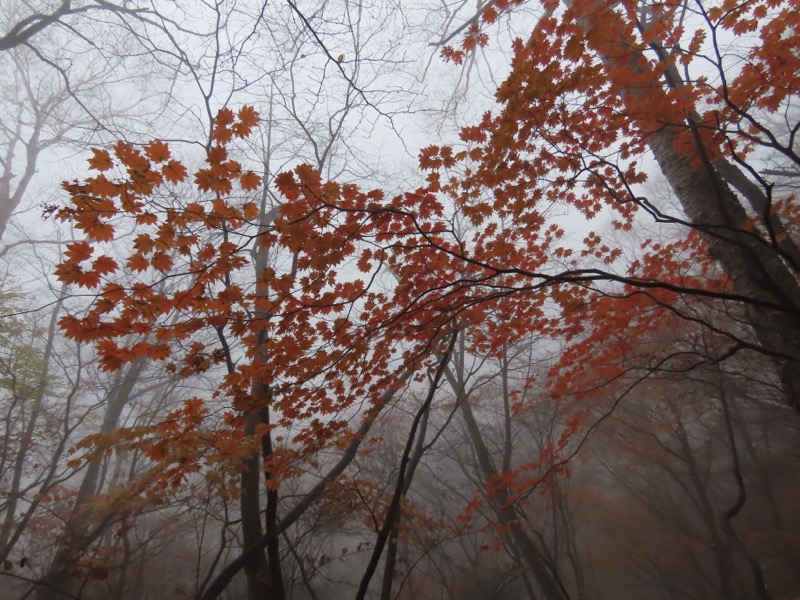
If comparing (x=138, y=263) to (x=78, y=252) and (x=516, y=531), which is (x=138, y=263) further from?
(x=516, y=531)

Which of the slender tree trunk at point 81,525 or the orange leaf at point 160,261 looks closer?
the orange leaf at point 160,261

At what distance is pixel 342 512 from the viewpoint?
20.1 ft

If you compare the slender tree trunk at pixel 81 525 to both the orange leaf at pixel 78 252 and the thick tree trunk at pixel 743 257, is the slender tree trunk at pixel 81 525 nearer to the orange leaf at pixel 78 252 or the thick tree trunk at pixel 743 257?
the orange leaf at pixel 78 252

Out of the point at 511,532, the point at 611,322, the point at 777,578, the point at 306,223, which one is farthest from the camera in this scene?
the point at 777,578

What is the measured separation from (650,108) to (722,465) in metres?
14.7

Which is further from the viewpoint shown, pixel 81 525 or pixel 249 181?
pixel 81 525

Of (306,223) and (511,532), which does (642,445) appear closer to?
(511,532)

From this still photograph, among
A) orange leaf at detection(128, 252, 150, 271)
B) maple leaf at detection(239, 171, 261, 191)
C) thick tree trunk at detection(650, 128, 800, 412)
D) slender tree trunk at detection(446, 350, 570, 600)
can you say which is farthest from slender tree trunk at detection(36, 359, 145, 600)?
thick tree trunk at detection(650, 128, 800, 412)

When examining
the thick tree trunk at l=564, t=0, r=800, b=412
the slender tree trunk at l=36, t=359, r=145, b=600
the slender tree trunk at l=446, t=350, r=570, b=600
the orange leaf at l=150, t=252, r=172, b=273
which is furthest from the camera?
the slender tree trunk at l=446, t=350, r=570, b=600

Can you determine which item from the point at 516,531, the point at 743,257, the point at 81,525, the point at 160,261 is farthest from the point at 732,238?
the point at 81,525

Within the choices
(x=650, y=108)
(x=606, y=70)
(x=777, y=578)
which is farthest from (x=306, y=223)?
(x=777, y=578)

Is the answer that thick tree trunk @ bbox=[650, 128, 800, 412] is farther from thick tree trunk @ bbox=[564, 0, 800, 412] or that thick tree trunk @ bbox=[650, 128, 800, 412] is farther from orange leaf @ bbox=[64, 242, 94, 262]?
orange leaf @ bbox=[64, 242, 94, 262]

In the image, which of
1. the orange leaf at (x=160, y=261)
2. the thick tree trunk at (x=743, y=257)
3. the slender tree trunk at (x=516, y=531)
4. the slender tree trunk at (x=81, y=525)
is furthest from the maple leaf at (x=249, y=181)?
the slender tree trunk at (x=81, y=525)

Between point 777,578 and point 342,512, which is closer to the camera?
point 342,512
